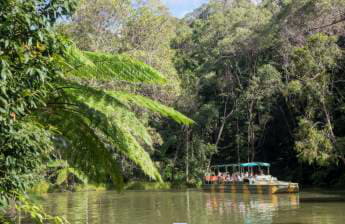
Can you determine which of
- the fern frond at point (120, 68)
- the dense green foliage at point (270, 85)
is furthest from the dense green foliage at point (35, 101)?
the dense green foliage at point (270, 85)

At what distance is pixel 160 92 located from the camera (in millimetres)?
25031

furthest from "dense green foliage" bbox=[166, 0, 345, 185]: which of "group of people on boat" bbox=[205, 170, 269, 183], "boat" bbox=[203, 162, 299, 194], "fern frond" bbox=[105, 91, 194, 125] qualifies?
"fern frond" bbox=[105, 91, 194, 125]

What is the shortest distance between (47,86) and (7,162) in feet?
2.42

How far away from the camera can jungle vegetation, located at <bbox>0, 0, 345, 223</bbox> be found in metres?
3.40

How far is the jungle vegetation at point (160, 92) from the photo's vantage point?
3.40 meters

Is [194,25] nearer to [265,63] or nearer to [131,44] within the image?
[265,63]

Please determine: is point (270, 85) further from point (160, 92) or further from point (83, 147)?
point (83, 147)

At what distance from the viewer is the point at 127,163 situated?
2741 centimetres

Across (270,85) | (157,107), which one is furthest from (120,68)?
(270,85)

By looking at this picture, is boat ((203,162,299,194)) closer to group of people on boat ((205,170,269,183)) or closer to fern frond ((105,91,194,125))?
group of people on boat ((205,170,269,183))

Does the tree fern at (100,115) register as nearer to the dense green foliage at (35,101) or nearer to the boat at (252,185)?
the dense green foliage at (35,101)

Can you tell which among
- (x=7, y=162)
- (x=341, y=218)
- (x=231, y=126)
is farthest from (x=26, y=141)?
(x=231, y=126)

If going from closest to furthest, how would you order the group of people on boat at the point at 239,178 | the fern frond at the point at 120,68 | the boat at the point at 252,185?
the fern frond at the point at 120,68
the boat at the point at 252,185
the group of people on boat at the point at 239,178

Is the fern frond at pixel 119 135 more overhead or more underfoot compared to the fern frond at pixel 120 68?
more underfoot
